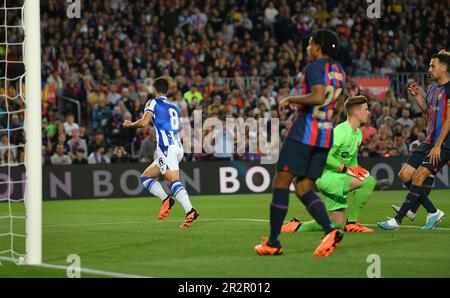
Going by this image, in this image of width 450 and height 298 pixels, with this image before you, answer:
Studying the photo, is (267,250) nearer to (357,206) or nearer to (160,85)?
(357,206)

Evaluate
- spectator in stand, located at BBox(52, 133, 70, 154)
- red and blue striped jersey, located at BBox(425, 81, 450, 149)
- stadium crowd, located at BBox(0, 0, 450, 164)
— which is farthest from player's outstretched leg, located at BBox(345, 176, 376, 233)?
spectator in stand, located at BBox(52, 133, 70, 154)

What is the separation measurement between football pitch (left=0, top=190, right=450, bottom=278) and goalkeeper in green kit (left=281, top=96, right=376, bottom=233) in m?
0.37

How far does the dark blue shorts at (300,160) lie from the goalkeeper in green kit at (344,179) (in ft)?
7.56

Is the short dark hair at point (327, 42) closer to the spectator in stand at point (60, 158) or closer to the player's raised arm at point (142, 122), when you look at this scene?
the player's raised arm at point (142, 122)

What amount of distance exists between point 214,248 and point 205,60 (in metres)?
17.2

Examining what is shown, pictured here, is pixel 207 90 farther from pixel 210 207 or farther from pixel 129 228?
pixel 129 228

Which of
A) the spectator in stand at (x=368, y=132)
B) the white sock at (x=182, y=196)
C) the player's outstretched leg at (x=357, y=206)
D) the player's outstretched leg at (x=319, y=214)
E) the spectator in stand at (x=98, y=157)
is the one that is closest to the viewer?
the player's outstretched leg at (x=319, y=214)

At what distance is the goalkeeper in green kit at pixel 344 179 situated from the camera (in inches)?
453

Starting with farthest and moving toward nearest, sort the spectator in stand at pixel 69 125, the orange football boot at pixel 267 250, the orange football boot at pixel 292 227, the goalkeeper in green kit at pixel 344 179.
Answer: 1. the spectator in stand at pixel 69 125
2. the orange football boot at pixel 292 227
3. the goalkeeper in green kit at pixel 344 179
4. the orange football boot at pixel 267 250

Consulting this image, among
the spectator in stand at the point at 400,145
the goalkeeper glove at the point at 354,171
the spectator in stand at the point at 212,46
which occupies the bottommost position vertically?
the spectator in stand at the point at 400,145

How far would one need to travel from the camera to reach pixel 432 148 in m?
11.8

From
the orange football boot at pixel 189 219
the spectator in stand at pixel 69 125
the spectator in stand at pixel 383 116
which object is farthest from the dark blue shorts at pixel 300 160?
the spectator in stand at pixel 383 116

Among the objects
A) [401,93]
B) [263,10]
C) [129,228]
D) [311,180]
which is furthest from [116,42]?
[311,180]

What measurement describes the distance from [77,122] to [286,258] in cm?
1613
